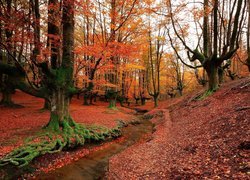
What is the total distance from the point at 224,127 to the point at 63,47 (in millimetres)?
8987

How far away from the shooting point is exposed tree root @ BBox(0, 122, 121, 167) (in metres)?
6.27

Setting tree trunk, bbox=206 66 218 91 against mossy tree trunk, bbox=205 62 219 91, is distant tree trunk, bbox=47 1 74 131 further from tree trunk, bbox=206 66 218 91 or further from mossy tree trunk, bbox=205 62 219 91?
tree trunk, bbox=206 66 218 91

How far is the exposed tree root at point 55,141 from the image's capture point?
20.6 ft

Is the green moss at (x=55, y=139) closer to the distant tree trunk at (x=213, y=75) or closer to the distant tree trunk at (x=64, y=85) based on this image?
the distant tree trunk at (x=64, y=85)

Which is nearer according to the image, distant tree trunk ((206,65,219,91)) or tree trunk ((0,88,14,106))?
distant tree trunk ((206,65,219,91))

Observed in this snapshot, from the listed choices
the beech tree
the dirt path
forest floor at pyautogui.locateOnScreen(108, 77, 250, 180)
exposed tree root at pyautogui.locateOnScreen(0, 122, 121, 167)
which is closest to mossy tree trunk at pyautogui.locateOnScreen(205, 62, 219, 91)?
forest floor at pyautogui.locateOnScreen(108, 77, 250, 180)

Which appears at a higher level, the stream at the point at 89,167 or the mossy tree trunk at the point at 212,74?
the mossy tree trunk at the point at 212,74

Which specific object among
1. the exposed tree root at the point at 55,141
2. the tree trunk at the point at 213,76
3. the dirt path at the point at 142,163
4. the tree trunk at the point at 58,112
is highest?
the tree trunk at the point at 213,76

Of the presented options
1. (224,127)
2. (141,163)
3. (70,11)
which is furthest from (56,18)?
(224,127)

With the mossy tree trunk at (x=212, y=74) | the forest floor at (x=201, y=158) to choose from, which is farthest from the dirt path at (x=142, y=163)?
the mossy tree trunk at (x=212, y=74)

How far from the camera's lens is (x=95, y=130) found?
35.7 ft

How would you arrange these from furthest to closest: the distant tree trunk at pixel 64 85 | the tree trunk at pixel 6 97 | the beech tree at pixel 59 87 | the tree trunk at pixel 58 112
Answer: the tree trunk at pixel 6 97 < the distant tree trunk at pixel 64 85 < the tree trunk at pixel 58 112 < the beech tree at pixel 59 87

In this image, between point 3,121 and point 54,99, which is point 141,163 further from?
point 3,121

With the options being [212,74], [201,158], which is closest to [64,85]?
[201,158]
